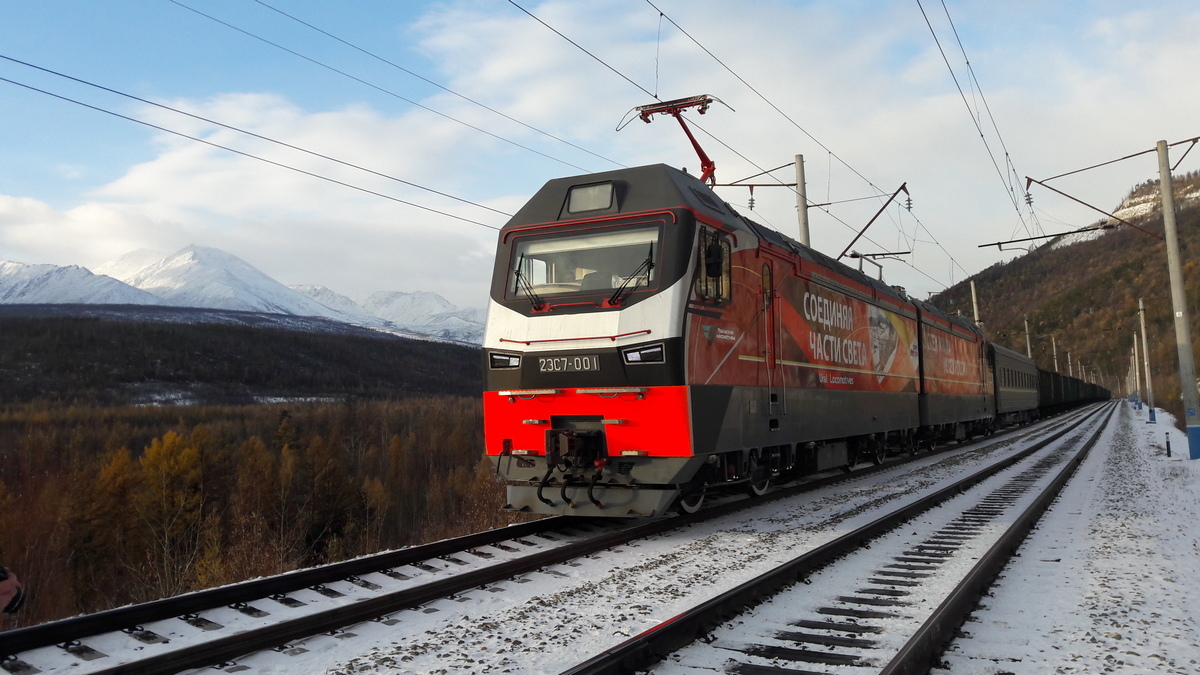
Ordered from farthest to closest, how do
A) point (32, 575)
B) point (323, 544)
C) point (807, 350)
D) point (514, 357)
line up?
point (323, 544) → point (32, 575) → point (807, 350) → point (514, 357)

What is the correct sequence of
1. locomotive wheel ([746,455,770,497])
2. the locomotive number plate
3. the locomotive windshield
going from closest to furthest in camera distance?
the locomotive number plate → the locomotive windshield → locomotive wheel ([746,455,770,497])

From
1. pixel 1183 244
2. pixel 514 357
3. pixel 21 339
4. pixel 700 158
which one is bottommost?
pixel 514 357

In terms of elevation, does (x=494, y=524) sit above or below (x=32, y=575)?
above

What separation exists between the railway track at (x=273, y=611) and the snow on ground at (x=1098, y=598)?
381cm

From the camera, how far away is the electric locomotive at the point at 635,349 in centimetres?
882

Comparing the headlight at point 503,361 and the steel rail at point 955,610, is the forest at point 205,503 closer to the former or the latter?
the headlight at point 503,361

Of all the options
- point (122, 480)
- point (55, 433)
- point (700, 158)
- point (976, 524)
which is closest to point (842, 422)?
point (976, 524)

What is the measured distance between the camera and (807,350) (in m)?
12.2

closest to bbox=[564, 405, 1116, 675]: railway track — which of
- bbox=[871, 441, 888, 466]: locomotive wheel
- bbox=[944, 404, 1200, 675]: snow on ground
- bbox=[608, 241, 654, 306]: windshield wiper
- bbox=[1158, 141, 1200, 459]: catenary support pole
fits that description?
bbox=[944, 404, 1200, 675]: snow on ground

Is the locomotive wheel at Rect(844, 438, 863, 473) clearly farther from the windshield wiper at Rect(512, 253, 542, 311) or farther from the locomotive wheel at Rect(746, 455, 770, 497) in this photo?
the windshield wiper at Rect(512, 253, 542, 311)

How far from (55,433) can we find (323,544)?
65099 mm

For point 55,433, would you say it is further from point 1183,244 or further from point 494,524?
point 1183,244

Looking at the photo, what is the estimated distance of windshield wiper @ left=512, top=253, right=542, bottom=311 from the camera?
953 cm

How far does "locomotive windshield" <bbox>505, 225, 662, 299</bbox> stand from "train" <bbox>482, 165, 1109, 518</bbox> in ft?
0.05
